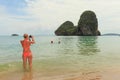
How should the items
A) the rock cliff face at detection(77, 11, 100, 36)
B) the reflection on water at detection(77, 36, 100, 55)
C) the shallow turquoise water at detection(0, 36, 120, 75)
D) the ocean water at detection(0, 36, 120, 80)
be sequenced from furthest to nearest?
1. the rock cliff face at detection(77, 11, 100, 36)
2. the reflection on water at detection(77, 36, 100, 55)
3. the shallow turquoise water at detection(0, 36, 120, 75)
4. the ocean water at detection(0, 36, 120, 80)

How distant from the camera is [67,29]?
143 metres

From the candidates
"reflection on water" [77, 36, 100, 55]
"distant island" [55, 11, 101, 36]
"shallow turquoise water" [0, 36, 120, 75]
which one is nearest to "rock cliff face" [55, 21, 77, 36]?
"distant island" [55, 11, 101, 36]

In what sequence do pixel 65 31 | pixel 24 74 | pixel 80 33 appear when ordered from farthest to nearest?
pixel 65 31 < pixel 80 33 < pixel 24 74

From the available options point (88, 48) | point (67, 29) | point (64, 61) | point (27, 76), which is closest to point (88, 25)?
point (67, 29)

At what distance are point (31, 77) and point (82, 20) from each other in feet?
413

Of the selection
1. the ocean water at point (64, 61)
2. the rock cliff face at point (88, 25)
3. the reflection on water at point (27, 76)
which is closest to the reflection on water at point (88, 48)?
the ocean water at point (64, 61)

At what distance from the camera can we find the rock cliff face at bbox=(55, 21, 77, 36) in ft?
456

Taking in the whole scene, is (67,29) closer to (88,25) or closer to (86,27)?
(88,25)

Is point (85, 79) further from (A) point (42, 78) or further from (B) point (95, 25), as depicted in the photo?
(B) point (95, 25)

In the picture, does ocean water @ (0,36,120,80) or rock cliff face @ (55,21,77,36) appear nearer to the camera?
ocean water @ (0,36,120,80)

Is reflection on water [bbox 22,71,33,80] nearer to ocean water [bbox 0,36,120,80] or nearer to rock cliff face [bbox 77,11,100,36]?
ocean water [bbox 0,36,120,80]

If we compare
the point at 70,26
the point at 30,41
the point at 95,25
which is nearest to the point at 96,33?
the point at 95,25

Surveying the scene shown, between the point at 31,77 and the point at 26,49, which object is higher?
the point at 26,49

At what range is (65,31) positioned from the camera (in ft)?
473
